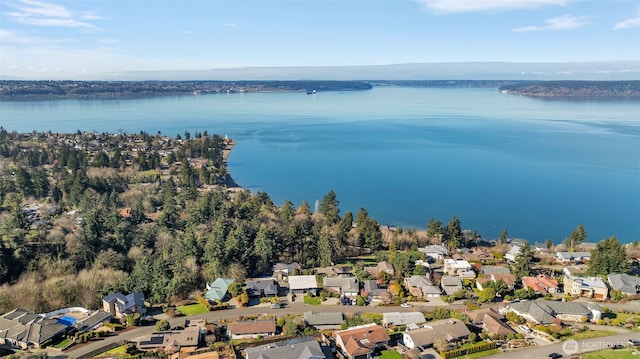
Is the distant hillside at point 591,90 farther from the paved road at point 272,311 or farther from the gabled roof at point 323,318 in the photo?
the gabled roof at point 323,318

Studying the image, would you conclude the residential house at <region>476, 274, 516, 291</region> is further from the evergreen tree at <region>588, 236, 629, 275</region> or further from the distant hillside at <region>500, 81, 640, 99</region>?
the distant hillside at <region>500, 81, 640, 99</region>

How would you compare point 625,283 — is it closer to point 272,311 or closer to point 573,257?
point 573,257

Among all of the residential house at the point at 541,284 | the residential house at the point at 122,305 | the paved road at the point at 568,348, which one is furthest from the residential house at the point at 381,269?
the residential house at the point at 122,305

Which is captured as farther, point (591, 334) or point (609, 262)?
point (609, 262)

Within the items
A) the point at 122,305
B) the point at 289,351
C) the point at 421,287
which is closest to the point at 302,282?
the point at 421,287

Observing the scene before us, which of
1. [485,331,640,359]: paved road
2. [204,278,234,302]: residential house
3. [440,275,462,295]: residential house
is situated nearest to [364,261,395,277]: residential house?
[440,275,462,295]: residential house

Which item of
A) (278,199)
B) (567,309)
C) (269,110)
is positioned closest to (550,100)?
(269,110)
